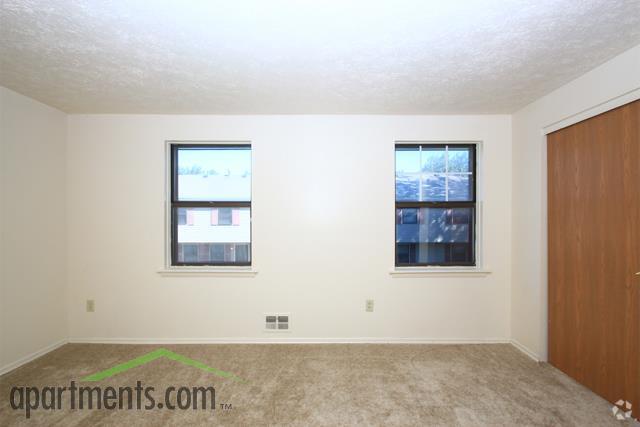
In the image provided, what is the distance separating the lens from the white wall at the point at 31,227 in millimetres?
2238

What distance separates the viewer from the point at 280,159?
2805 mm

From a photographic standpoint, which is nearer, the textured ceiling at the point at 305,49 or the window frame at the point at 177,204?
the textured ceiling at the point at 305,49

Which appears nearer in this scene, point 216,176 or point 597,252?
point 597,252

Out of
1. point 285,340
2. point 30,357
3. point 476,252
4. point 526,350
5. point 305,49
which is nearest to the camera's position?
point 305,49

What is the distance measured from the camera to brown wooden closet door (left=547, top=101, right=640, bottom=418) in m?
1.75

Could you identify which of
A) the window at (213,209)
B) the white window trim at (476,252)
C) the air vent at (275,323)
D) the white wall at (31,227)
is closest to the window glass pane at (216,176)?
the window at (213,209)

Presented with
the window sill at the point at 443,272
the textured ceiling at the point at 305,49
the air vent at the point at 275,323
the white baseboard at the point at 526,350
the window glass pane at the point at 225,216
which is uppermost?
the textured ceiling at the point at 305,49

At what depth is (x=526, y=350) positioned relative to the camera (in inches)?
101

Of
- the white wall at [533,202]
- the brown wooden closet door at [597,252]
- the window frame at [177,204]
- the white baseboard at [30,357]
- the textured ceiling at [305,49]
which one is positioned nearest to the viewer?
the textured ceiling at [305,49]

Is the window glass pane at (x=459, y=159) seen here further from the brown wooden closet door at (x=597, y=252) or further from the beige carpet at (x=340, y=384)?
the beige carpet at (x=340, y=384)

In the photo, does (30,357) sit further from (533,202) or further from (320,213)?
(533,202)

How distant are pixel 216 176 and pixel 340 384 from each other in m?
2.39

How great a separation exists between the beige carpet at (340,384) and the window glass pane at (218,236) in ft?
3.08

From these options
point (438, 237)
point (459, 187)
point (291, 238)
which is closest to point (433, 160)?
point (459, 187)
